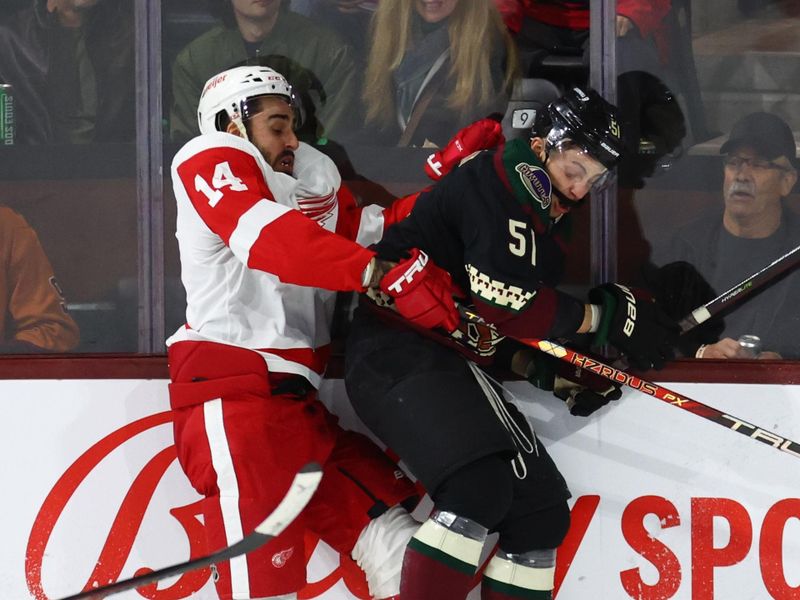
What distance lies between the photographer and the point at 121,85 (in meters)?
2.80

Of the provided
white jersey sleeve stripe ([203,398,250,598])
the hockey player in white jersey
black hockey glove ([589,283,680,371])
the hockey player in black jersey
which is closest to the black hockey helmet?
the hockey player in black jersey

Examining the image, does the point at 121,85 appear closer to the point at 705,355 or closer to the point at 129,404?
the point at 129,404

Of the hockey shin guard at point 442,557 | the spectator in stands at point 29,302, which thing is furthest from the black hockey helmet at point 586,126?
the spectator in stands at point 29,302

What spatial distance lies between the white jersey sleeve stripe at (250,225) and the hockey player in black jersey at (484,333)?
10.8 inches

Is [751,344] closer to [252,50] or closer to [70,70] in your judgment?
[252,50]

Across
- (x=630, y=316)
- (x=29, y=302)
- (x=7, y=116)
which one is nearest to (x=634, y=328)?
(x=630, y=316)

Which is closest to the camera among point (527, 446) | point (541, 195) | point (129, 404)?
point (541, 195)

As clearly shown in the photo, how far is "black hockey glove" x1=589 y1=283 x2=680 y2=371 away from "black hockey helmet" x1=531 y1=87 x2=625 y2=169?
312 millimetres

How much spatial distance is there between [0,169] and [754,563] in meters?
2.07

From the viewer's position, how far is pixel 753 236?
281 centimetres

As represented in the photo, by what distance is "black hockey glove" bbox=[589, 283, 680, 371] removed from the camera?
262 cm

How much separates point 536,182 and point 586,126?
0.54ft

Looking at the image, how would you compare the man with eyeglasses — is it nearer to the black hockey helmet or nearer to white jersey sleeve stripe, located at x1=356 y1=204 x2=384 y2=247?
the black hockey helmet

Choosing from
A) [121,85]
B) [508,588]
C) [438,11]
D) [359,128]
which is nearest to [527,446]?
[508,588]
